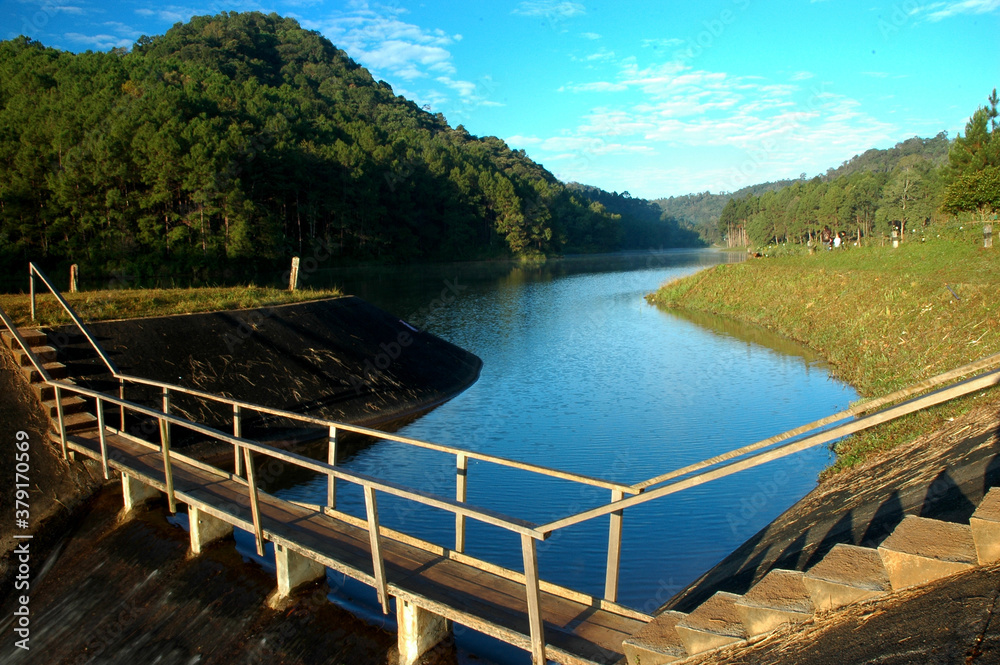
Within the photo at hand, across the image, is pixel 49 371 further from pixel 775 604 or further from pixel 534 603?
pixel 775 604

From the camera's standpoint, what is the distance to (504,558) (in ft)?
30.8

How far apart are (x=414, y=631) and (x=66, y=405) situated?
28.5ft

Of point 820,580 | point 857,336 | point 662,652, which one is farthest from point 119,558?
point 857,336

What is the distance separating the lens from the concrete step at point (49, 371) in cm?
Result: 1182

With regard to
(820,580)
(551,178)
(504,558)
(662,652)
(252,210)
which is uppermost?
(551,178)

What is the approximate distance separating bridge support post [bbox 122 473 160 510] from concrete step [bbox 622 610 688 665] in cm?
793

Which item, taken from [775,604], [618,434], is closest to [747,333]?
[618,434]

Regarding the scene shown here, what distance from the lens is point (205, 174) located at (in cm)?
5088

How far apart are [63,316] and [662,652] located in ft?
49.6

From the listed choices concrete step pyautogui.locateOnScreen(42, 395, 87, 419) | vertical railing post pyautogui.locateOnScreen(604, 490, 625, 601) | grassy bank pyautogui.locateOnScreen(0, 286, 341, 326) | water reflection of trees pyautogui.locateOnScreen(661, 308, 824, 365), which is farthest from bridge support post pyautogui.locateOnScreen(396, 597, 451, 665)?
water reflection of trees pyautogui.locateOnScreen(661, 308, 824, 365)

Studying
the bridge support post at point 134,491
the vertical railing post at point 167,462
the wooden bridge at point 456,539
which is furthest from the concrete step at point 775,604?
the bridge support post at point 134,491

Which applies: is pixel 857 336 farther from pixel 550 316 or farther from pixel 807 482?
pixel 550 316

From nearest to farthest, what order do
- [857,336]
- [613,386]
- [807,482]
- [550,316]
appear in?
1. [807,482]
2. [613,386]
3. [857,336]
4. [550,316]

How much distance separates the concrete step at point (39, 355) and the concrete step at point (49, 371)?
0.45 feet
